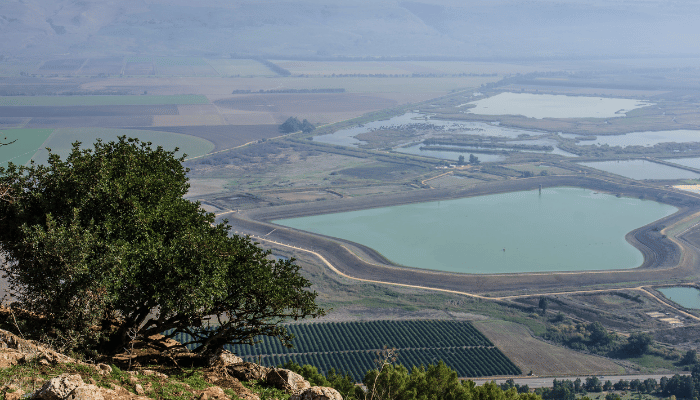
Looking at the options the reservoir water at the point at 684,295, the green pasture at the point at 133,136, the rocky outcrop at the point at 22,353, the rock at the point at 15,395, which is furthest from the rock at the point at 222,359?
the green pasture at the point at 133,136

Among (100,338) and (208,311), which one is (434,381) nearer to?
(208,311)

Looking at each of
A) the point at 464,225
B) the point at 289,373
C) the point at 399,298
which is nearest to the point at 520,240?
the point at 464,225

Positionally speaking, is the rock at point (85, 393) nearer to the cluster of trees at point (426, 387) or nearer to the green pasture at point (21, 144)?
the cluster of trees at point (426, 387)

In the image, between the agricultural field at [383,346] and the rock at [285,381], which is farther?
Answer: the agricultural field at [383,346]

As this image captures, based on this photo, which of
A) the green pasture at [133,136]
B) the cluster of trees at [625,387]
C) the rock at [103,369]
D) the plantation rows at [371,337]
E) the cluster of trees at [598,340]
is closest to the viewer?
the rock at [103,369]

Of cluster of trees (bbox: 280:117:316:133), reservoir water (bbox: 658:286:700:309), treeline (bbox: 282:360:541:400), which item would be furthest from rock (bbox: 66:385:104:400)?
cluster of trees (bbox: 280:117:316:133)

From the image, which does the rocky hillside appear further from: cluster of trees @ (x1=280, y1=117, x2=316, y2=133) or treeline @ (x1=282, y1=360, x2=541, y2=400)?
cluster of trees @ (x1=280, y1=117, x2=316, y2=133)

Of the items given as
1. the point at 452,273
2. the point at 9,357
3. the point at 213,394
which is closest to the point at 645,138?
the point at 452,273
